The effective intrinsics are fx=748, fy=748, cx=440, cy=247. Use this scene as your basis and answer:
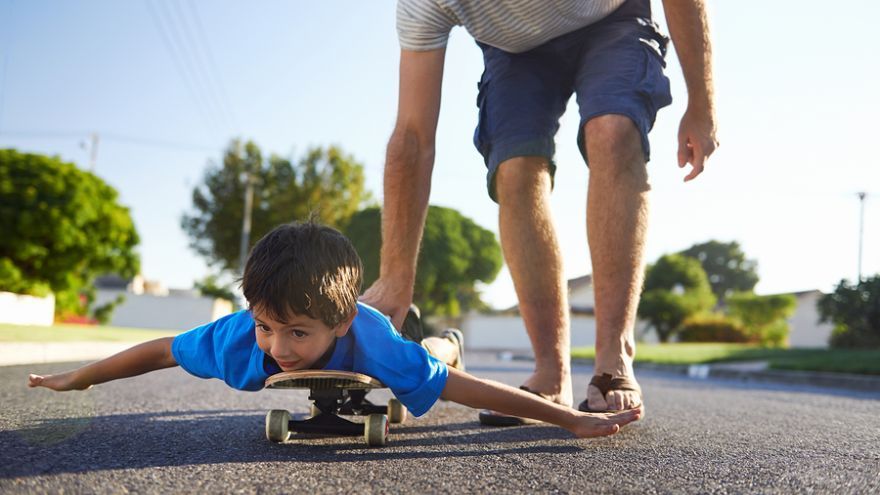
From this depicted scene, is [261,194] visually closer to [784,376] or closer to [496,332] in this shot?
[496,332]

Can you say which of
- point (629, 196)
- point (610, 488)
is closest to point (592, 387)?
point (629, 196)

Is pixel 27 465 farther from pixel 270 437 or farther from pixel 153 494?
pixel 270 437

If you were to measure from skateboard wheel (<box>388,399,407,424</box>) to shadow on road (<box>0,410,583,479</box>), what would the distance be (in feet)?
0.20

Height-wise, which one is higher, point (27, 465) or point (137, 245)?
point (137, 245)

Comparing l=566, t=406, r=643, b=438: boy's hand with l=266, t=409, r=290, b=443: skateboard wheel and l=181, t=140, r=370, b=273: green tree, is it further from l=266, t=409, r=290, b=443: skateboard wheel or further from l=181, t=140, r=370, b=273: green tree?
l=181, t=140, r=370, b=273: green tree

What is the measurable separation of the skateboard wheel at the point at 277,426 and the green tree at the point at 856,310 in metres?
17.9

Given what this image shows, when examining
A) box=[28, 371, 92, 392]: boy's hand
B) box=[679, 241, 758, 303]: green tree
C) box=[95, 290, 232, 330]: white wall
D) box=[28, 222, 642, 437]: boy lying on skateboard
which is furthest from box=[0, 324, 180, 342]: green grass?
box=[679, 241, 758, 303]: green tree

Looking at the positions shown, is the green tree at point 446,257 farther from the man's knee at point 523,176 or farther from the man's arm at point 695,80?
the man's arm at point 695,80

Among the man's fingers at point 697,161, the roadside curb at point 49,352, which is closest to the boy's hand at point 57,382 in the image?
the man's fingers at point 697,161

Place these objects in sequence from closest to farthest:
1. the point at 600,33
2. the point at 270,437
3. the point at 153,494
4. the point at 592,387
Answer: the point at 153,494, the point at 270,437, the point at 592,387, the point at 600,33

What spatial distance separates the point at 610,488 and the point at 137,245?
1860 centimetres

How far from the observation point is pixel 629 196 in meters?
2.64

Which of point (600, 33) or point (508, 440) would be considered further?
point (600, 33)

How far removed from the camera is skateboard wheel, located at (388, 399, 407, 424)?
8.71ft
